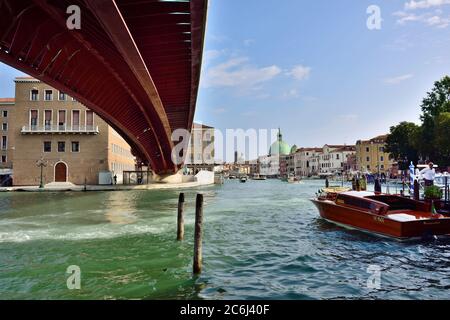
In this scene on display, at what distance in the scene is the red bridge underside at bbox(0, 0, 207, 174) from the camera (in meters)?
10.7

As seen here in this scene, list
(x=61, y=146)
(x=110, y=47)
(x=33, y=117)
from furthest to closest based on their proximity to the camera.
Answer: (x=61, y=146), (x=33, y=117), (x=110, y=47)

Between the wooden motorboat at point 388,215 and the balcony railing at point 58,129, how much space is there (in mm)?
42161

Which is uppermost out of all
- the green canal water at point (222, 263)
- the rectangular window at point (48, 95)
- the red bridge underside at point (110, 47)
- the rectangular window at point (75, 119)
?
the rectangular window at point (48, 95)

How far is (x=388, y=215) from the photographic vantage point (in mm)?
12195

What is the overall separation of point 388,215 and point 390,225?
41cm

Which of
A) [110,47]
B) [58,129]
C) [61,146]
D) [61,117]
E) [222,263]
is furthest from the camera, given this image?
[61,117]

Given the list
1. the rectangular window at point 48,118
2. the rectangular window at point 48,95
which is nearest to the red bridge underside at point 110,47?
the rectangular window at point 48,118

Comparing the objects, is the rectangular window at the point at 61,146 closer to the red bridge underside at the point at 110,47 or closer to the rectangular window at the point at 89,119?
the rectangular window at the point at 89,119

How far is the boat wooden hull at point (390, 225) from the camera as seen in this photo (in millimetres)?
11539

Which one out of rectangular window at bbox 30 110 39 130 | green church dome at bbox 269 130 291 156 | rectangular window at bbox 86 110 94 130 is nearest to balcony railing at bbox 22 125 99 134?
rectangular window at bbox 86 110 94 130

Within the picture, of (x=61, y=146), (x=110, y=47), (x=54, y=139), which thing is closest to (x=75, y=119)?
(x=54, y=139)

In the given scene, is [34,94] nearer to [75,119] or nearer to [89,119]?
[75,119]
